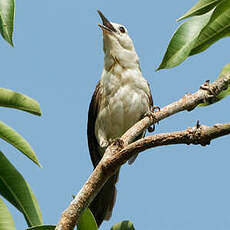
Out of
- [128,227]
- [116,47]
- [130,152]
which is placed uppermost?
[116,47]

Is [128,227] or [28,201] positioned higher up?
[28,201]

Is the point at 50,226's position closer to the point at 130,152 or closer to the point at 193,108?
the point at 130,152

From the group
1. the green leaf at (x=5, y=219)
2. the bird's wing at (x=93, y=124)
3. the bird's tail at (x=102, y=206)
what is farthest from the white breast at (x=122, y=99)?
the green leaf at (x=5, y=219)

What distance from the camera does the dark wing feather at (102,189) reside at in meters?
5.25

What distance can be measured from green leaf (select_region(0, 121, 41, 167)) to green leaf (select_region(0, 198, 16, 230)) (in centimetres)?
49

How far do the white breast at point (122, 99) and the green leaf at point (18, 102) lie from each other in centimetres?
233

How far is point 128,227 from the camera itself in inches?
124

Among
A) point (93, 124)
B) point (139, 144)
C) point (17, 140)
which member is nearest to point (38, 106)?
point (17, 140)

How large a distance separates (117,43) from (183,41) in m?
3.01

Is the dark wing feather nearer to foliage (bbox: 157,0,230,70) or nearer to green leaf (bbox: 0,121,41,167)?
green leaf (bbox: 0,121,41,167)

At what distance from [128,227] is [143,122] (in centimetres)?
82

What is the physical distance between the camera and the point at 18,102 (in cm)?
351

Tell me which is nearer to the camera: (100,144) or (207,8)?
(207,8)

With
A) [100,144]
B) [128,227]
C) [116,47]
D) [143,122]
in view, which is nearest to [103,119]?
[100,144]
